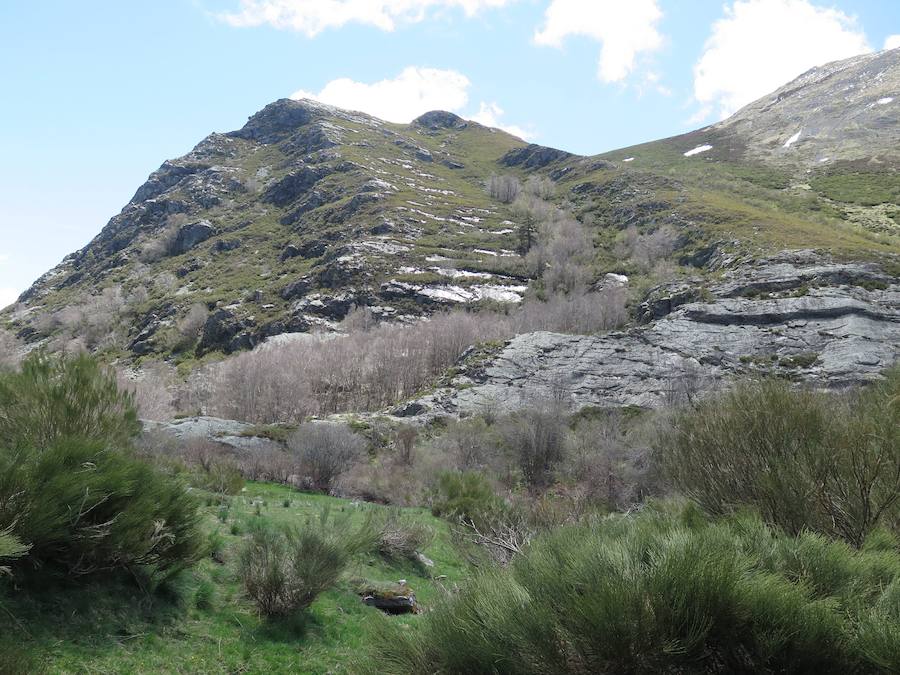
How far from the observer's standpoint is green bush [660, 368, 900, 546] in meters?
6.43

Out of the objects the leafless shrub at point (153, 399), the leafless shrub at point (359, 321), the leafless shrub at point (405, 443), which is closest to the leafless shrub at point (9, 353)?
the leafless shrub at point (153, 399)

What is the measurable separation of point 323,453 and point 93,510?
18.5 metres

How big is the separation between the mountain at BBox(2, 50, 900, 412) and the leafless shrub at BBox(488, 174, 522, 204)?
3.79ft

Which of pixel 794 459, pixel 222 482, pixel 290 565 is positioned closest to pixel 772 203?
pixel 794 459

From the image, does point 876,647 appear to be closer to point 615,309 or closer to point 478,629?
point 478,629

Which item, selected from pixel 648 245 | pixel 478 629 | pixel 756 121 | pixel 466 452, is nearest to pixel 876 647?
pixel 478 629

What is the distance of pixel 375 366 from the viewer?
57469 millimetres

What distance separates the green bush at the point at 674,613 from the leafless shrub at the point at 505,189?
11972cm

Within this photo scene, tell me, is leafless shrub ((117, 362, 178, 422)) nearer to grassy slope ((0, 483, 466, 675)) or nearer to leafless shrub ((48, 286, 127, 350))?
grassy slope ((0, 483, 466, 675))

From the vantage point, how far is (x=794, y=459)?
22.9 feet

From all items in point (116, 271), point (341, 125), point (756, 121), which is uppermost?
point (341, 125)

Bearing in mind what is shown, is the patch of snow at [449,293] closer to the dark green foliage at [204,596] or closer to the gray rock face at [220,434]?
the gray rock face at [220,434]

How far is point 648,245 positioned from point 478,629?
77.6 metres

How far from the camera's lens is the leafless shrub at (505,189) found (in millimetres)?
120125
